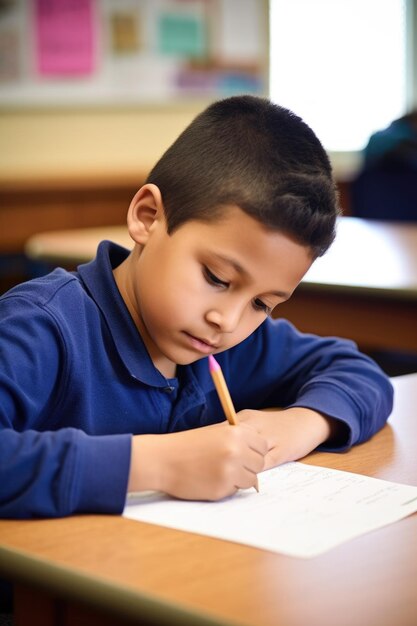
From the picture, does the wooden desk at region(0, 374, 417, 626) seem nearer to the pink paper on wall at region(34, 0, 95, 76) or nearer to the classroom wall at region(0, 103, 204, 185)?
the classroom wall at region(0, 103, 204, 185)

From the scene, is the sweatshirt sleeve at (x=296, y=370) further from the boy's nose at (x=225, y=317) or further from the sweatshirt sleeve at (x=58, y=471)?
the sweatshirt sleeve at (x=58, y=471)

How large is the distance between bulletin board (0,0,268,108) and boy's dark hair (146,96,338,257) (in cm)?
378

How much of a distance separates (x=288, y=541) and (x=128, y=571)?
154 mm

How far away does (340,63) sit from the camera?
6.62 metres

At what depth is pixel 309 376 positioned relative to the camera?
4.79 feet

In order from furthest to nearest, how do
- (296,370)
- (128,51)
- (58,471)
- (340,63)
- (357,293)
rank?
(340,63) → (128,51) → (357,293) → (296,370) → (58,471)

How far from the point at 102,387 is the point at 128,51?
4.35 m

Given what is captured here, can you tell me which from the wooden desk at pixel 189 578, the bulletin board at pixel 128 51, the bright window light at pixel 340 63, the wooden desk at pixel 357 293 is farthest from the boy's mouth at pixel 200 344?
the bright window light at pixel 340 63

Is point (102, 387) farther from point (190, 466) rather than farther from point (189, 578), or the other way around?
point (189, 578)

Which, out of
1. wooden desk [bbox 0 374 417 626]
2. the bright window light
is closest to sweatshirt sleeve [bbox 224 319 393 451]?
wooden desk [bbox 0 374 417 626]

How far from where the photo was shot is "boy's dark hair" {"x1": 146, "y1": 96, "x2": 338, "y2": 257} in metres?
1.15

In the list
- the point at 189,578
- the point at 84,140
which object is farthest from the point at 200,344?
the point at 84,140

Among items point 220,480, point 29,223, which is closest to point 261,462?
point 220,480

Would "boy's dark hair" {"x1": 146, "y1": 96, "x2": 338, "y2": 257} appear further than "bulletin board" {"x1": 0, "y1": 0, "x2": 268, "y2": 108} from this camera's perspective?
No
